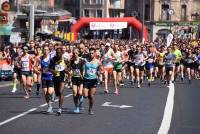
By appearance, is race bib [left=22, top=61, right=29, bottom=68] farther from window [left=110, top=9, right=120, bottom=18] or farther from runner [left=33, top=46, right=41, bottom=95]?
window [left=110, top=9, right=120, bottom=18]

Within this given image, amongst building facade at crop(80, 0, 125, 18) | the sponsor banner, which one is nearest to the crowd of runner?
the sponsor banner

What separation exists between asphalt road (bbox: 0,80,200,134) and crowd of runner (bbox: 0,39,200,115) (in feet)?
1.88

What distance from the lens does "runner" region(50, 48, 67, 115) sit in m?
19.3

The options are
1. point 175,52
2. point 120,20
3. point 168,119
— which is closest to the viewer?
point 168,119

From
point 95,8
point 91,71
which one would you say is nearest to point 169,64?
point 91,71

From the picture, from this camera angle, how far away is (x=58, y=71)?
19.5 m

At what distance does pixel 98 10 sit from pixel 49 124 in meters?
103

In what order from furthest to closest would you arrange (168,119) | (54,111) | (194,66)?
(194,66) < (54,111) < (168,119)

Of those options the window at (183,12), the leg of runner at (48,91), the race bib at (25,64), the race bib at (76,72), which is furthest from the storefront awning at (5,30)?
the window at (183,12)

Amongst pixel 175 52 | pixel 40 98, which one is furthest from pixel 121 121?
pixel 175 52

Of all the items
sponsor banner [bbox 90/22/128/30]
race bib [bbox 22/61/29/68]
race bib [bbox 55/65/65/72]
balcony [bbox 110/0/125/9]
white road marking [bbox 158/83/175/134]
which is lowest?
white road marking [bbox 158/83/175/134]

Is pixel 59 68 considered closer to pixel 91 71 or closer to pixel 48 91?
pixel 48 91

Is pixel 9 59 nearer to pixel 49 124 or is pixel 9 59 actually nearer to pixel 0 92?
pixel 0 92

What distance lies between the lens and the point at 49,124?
17094mm
